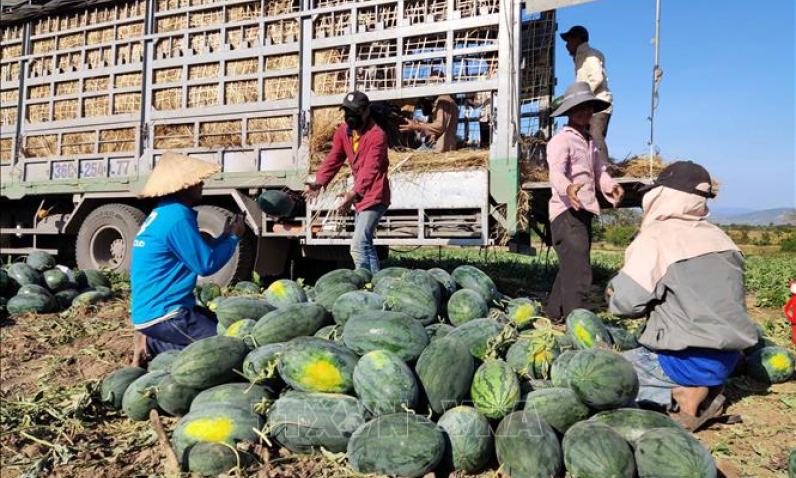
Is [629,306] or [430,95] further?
[430,95]

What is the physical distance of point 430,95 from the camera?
6.64 m

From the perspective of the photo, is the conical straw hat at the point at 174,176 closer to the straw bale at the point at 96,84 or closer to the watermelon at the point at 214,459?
the watermelon at the point at 214,459

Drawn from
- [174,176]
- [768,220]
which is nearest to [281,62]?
[174,176]

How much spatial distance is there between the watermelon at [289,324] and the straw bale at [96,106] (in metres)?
7.19

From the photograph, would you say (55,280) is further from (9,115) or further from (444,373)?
(444,373)

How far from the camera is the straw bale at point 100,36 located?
9.00m

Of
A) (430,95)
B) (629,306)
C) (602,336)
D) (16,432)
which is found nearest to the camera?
(16,432)

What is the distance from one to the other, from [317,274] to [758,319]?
6.27 metres

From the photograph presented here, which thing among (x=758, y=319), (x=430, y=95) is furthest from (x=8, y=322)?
(x=758, y=319)

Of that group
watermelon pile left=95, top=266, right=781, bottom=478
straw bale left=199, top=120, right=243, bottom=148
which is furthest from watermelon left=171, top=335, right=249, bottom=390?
straw bale left=199, top=120, right=243, bottom=148

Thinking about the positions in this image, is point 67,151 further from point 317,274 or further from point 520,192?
point 520,192

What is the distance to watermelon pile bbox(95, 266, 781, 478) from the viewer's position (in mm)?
2377

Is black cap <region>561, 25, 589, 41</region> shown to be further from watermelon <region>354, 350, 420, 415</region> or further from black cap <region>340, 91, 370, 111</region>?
watermelon <region>354, 350, 420, 415</region>

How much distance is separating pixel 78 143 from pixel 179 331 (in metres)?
6.66
